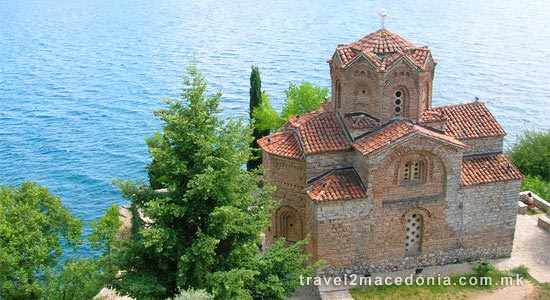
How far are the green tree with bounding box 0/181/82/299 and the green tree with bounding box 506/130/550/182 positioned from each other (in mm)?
32351

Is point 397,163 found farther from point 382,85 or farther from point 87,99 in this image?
point 87,99

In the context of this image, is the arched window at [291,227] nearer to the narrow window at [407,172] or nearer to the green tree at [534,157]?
the narrow window at [407,172]

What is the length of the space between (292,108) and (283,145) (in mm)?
16724

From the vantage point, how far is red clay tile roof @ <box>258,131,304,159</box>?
91.2 feet

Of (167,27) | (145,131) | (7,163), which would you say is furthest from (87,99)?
(167,27)

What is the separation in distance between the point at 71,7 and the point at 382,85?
139m

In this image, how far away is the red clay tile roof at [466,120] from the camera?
28516 mm

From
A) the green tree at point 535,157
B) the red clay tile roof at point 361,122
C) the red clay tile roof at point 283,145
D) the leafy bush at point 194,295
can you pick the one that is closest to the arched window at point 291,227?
the red clay tile roof at point 283,145

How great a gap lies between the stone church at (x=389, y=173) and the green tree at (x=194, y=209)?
17.8ft

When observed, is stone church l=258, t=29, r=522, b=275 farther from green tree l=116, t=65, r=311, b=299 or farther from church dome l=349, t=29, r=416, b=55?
green tree l=116, t=65, r=311, b=299

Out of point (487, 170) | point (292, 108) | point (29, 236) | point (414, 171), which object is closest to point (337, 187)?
point (414, 171)

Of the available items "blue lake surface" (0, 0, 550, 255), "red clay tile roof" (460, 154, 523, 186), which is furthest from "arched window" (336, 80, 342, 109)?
"blue lake surface" (0, 0, 550, 255)

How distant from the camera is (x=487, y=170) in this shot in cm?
2853

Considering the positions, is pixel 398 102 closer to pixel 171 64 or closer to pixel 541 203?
pixel 541 203
